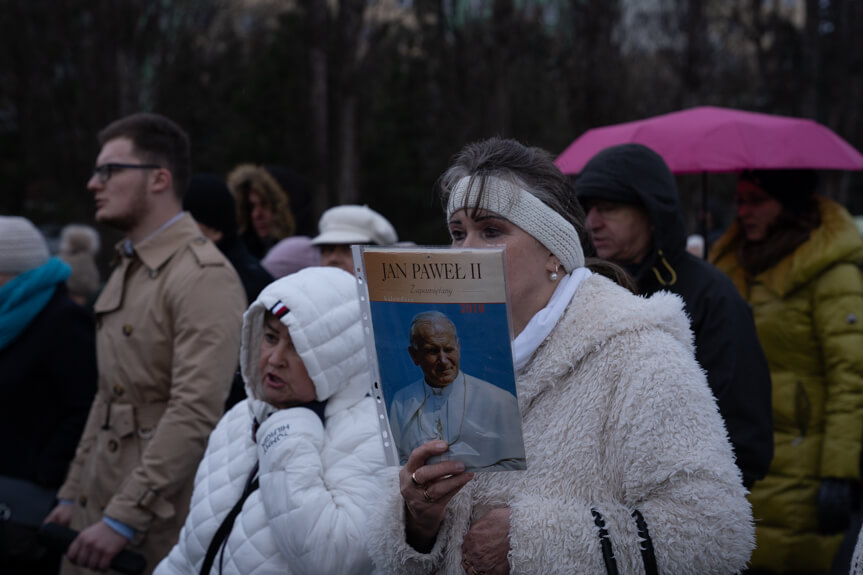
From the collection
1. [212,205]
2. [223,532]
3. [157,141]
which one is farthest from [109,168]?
[223,532]

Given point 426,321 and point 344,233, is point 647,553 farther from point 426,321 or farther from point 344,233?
point 344,233

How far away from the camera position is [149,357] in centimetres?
331

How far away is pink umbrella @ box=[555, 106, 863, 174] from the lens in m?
3.83

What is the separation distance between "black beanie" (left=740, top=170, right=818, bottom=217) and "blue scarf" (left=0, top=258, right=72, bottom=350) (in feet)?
10.9

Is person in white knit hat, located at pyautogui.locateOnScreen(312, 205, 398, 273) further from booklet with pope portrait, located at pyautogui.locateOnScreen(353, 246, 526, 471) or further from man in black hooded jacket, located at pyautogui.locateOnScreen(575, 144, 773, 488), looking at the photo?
booklet with pope portrait, located at pyautogui.locateOnScreen(353, 246, 526, 471)

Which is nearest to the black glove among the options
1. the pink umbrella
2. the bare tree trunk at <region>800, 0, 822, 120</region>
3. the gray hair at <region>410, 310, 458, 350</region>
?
the pink umbrella

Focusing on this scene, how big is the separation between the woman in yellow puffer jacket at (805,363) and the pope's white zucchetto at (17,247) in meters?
3.37

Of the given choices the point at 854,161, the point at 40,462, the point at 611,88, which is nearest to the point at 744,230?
the point at 854,161

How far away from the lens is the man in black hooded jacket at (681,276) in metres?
2.75

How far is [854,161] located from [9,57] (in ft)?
62.5

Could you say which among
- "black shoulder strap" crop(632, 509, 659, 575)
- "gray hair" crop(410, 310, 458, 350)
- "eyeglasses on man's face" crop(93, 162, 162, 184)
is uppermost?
"eyeglasses on man's face" crop(93, 162, 162, 184)

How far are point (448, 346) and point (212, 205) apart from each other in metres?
2.83

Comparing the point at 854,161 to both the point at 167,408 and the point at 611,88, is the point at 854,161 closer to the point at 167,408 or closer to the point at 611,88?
the point at 167,408

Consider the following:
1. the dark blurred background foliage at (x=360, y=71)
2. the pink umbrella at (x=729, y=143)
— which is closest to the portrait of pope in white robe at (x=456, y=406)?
the pink umbrella at (x=729, y=143)
